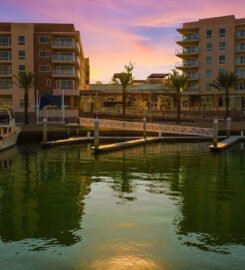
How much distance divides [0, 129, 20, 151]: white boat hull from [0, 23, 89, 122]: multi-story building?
35649 millimetres

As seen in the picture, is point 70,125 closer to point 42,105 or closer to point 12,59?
point 42,105

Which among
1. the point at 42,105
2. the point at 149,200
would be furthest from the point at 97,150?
the point at 42,105

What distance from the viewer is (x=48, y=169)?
29547mm

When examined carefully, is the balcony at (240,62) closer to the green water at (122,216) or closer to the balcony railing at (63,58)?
the balcony railing at (63,58)

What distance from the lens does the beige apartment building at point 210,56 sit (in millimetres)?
92812

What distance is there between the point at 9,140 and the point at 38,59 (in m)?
42.7

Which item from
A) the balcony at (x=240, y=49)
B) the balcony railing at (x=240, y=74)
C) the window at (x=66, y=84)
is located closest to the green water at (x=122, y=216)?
the window at (x=66, y=84)

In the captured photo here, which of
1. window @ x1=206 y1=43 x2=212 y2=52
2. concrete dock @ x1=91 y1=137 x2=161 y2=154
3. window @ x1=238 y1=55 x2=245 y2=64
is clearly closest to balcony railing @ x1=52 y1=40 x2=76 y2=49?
window @ x1=206 y1=43 x2=212 y2=52

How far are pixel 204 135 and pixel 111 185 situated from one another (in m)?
30.2

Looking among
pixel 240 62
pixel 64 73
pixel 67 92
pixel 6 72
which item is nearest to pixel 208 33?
pixel 240 62

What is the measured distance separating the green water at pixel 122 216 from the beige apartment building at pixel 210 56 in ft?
216

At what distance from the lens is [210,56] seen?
95312 millimetres

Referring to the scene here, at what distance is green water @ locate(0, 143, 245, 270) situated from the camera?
11.6 meters

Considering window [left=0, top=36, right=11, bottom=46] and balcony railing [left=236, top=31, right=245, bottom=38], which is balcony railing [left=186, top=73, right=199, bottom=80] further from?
window [left=0, top=36, right=11, bottom=46]
